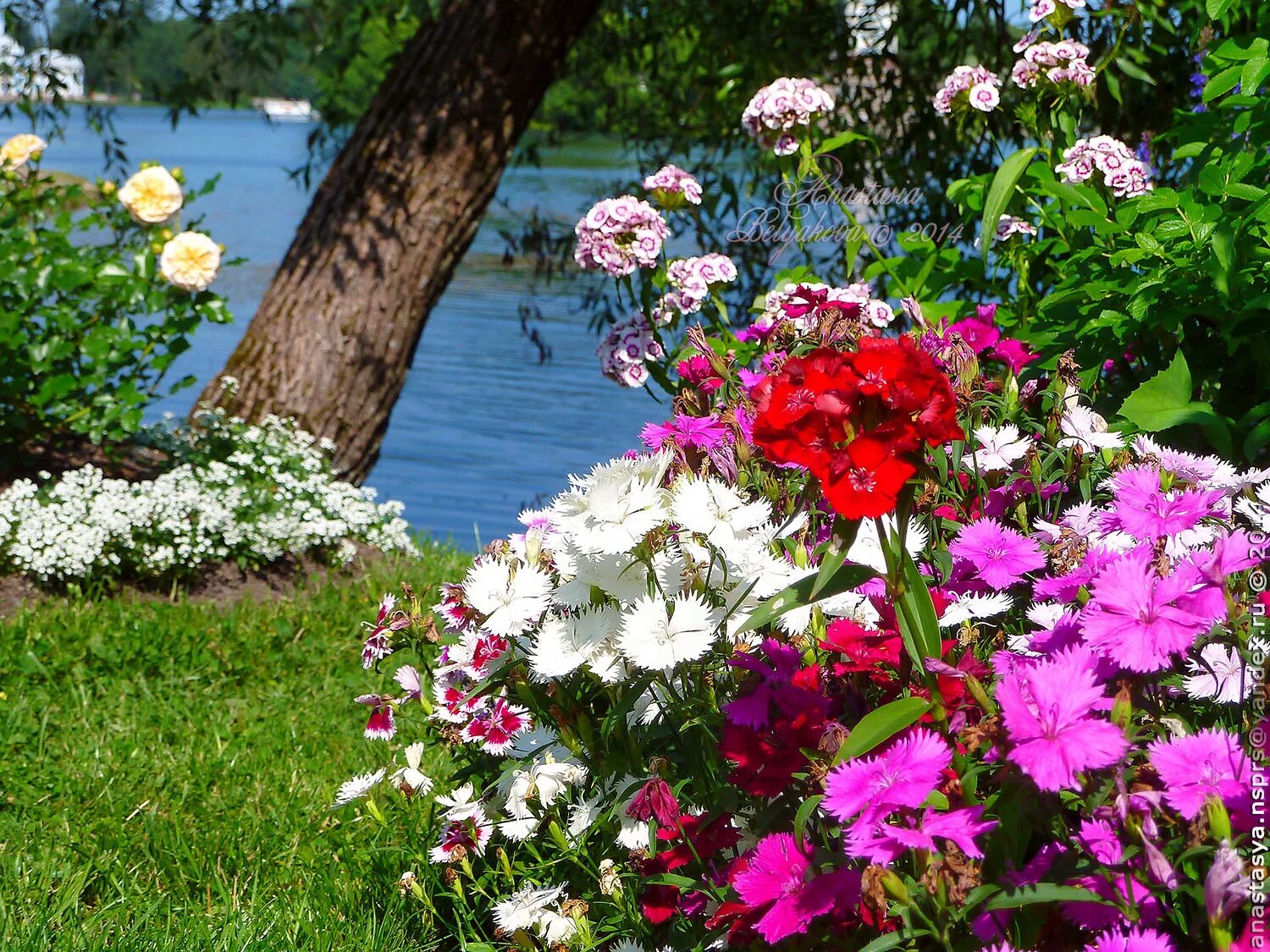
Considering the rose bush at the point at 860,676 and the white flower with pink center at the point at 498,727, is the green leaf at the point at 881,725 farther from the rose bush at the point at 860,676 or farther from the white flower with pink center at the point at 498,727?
the white flower with pink center at the point at 498,727

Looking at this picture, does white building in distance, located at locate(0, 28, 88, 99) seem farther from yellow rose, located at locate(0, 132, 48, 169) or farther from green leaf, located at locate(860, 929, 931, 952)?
green leaf, located at locate(860, 929, 931, 952)

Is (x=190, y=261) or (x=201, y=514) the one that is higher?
(x=190, y=261)

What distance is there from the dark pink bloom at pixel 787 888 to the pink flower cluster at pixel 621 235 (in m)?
1.68

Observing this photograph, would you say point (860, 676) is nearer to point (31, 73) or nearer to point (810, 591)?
point (810, 591)

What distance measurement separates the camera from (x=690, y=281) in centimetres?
296

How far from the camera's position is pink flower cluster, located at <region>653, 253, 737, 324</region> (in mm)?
2959

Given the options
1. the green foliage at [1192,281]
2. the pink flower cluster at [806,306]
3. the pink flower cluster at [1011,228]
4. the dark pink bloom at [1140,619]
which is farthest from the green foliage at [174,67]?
the dark pink bloom at [1140,619]

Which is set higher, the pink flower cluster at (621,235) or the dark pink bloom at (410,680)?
the pink flower cluster at (621,235)

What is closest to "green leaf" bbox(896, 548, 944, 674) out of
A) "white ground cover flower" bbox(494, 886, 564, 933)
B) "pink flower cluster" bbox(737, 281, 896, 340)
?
"white ground cover flower" bbox(494, 886, 564, 933)

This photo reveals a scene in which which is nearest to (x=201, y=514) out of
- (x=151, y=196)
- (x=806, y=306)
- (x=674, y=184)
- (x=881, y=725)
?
(x=151, y=196)

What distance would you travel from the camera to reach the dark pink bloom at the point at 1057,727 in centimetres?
114

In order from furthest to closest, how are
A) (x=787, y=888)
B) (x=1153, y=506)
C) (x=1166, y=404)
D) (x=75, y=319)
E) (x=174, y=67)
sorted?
(x=174, y=67)
(x=75, y=319)
(x=1166, y=404)
(x=1153, y=506)
(x=787, y=888)

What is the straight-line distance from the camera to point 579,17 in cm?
519

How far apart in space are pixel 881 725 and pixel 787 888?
0.84 ft
